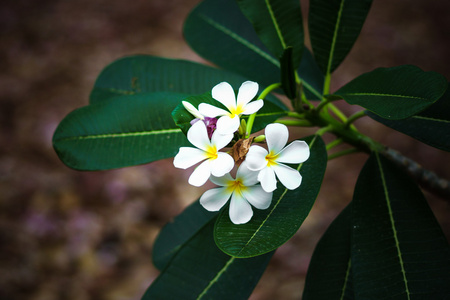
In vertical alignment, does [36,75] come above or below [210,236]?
above

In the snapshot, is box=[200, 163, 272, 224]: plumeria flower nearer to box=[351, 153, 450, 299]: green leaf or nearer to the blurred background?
box=[351, 153, 450, 299]: green leaf

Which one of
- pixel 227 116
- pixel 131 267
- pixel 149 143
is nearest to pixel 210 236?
pixel 149 143

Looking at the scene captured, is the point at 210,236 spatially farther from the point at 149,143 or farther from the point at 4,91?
the point at 4,91

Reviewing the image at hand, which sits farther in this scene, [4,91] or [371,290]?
[4,91]

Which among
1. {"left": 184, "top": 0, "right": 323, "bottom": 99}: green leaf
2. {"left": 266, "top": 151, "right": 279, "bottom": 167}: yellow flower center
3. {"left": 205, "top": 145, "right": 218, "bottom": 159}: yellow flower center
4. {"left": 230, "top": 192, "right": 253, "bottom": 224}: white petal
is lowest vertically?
{"left": 230, "top": 192, "right": 253, "bottom": 224}: white petal

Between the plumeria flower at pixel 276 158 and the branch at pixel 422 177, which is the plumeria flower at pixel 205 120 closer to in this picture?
the plumeria flower at pixel 276 158

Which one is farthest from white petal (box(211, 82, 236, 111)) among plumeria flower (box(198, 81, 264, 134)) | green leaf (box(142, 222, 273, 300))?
green leaf (box(142, 222, 273, 300))
